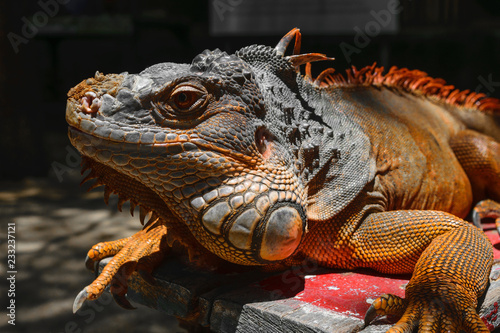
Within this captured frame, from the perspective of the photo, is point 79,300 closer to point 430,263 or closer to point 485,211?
point 430,263

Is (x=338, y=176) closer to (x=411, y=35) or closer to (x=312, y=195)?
(x=312, y=195)

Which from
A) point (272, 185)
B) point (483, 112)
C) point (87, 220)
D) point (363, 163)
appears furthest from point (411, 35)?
point (87, 220)

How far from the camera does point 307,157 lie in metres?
1.97

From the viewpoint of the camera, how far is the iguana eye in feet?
5.50

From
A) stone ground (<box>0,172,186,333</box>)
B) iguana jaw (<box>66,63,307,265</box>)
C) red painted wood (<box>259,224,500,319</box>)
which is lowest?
stone ground (<box>0,172,186,333</box>)

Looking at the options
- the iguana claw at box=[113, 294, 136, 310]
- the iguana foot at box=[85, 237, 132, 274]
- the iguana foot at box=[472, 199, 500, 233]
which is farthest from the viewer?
the iguana foot at box=[472, 199, 500, 233]

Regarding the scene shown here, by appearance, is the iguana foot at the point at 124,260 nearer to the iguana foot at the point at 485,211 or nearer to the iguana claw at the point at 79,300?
the iguana claw at the point at 79,300

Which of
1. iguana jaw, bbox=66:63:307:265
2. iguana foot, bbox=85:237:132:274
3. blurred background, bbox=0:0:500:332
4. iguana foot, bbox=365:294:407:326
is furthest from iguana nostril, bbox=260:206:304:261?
blurred background, bbox=0:0:500:332

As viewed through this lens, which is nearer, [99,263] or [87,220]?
[99,263]

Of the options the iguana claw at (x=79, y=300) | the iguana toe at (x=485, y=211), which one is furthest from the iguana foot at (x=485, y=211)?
the iguana claw at (x=79, y=300)

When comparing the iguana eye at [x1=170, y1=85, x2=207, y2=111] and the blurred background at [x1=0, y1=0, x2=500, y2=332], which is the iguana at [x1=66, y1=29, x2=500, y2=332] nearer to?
the iguana eye at [x1=170, y1=85, x2=207, y2=111]

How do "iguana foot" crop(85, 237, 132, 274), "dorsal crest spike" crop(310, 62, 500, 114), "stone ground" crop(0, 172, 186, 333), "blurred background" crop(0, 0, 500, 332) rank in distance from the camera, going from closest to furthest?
"iguana foot" crop(85, 237, 132, 274), "dorsal crest spike" crop(310, 62, 500, 114), "stone ground" crop(0, 172, 186, 333), "blurred background" crop(0, 0, 500, 332)

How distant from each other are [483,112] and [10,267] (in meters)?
4.30

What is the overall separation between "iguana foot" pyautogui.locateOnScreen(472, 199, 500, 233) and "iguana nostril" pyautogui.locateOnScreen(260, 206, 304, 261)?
149 centimetres
